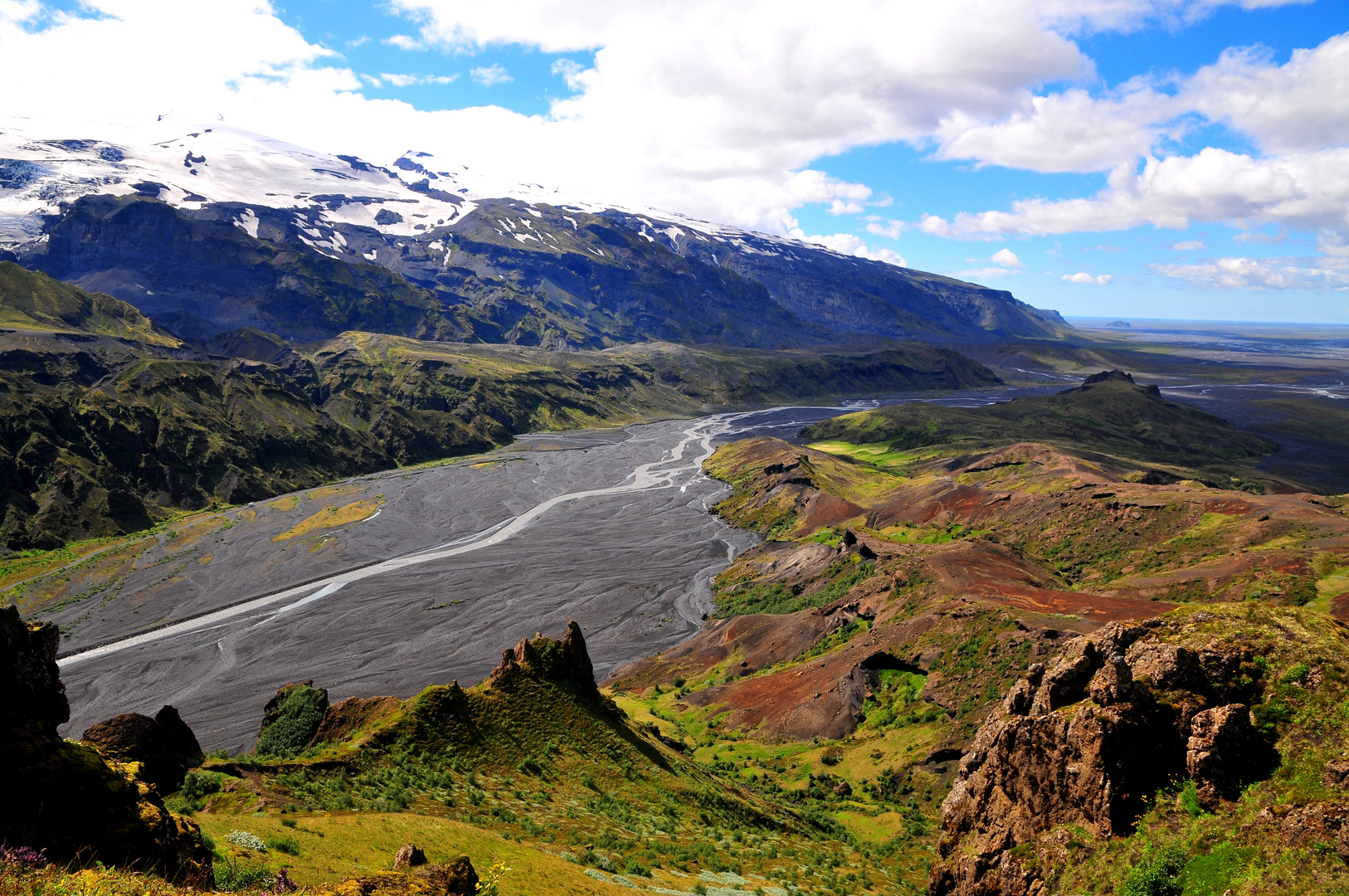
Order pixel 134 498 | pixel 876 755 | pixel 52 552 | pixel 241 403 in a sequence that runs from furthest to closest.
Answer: pixel 241 403, pixel 134 498, pixel 52 552, pixel 876 755

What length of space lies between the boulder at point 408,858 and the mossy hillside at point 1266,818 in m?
17.7

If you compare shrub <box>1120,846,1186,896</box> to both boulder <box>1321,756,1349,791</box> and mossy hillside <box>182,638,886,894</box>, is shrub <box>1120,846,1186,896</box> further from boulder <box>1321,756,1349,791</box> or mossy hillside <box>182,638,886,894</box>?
mossy hillside <box>182,638,886,894</box>

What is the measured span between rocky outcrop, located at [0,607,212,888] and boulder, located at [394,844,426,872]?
13.2 feet

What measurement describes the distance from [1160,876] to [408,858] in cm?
1876

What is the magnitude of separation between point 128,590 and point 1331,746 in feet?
378

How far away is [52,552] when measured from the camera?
348 ft

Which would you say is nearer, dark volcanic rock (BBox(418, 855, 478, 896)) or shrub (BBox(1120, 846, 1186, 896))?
dark volcanic rock (BBox(418, 855, 478, 896))

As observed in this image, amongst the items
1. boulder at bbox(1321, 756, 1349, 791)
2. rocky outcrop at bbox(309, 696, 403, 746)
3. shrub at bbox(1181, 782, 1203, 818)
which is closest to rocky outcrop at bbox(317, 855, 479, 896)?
shrub at bbox(1181, 782, 1203, 818)

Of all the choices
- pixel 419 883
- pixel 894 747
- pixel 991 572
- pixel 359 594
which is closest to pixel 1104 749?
pixel 419 883

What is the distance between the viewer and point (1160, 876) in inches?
720

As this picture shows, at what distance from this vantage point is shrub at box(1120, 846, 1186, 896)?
18.2m

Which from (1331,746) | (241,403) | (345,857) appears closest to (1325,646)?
(1331,746)

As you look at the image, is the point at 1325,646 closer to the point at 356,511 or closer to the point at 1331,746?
the point at 1331,746

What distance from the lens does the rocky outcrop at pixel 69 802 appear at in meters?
14.1
